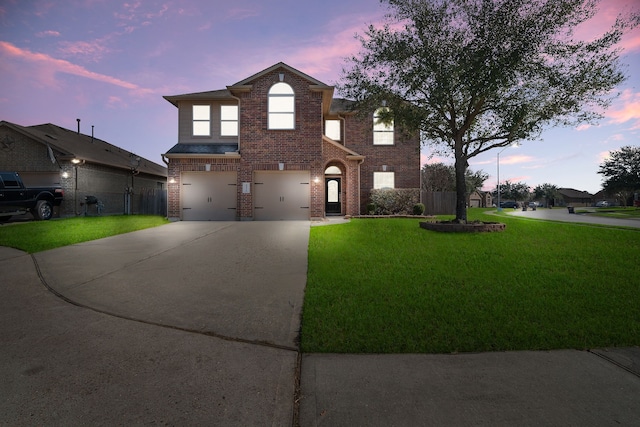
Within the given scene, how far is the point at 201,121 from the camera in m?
17.2

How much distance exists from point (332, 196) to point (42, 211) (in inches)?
594

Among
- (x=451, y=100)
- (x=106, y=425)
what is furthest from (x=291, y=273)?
(x=451, y=100)

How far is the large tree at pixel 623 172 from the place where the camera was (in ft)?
202

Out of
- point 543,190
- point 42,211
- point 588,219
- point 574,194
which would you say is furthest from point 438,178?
point 574,194

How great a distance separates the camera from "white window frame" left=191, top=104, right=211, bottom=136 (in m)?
17.2

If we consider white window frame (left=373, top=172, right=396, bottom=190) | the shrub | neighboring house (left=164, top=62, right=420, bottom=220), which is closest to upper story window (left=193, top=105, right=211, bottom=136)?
neighboring house (left=164, top=62, right=420, bottom=220)

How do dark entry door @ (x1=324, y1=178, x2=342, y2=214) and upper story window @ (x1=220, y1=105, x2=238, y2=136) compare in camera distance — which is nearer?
upper story window @ (x1=220, y1=105, x2=238, y2=136)

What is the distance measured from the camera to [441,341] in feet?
11.1

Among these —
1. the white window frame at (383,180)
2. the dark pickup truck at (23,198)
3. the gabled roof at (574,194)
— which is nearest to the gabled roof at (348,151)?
the white window frame at (383,180)

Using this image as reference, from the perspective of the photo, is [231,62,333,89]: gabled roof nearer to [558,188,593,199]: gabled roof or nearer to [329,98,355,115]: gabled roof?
[329,98,355,115]: gabled roof

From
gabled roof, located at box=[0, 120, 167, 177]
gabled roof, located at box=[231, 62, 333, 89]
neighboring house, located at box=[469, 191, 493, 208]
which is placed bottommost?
neighboring house, located at box=[469, 191, 493, 208]

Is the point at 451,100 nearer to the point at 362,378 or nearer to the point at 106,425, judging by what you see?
the point at 362,378

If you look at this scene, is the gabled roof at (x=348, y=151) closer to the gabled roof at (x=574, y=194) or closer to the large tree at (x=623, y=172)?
the large tree at (x=623, y=172)

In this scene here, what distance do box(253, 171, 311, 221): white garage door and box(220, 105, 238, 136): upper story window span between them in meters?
2.95
